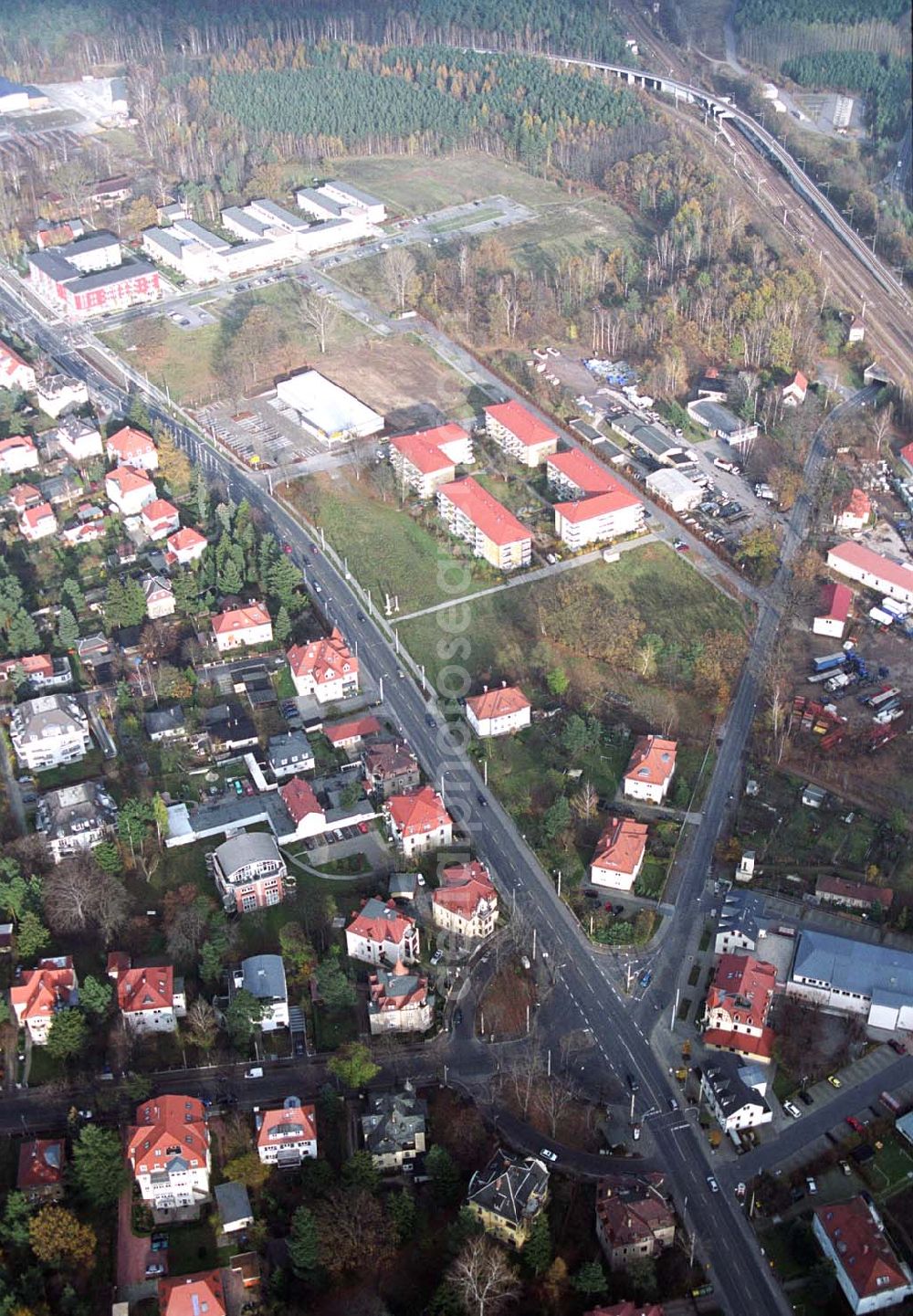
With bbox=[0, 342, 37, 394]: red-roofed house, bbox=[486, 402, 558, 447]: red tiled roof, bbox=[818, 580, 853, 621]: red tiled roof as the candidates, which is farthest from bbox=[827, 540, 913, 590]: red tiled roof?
bbox=[0, 342, 37, 394]: red-roofed house

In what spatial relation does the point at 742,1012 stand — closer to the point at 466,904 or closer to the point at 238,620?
the point at 466,904

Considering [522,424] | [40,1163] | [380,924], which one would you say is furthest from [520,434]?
[40,1163]

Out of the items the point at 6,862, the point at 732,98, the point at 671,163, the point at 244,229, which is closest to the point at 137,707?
the point at 6,862

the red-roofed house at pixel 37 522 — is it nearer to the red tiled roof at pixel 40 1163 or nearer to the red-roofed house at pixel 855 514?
the red tiled roof at pixel 40 1163

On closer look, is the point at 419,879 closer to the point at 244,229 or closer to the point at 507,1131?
the point at 507,1131

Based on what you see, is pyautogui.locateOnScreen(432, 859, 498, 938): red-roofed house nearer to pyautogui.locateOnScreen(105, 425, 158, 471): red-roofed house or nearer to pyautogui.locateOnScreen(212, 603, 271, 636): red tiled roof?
pyautogui.locateOnScreen(212, 603, 271, 636): red tiled roof

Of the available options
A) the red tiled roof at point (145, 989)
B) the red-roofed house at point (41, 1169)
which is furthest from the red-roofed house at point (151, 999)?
the red-roofed house at point (41, 1169)
